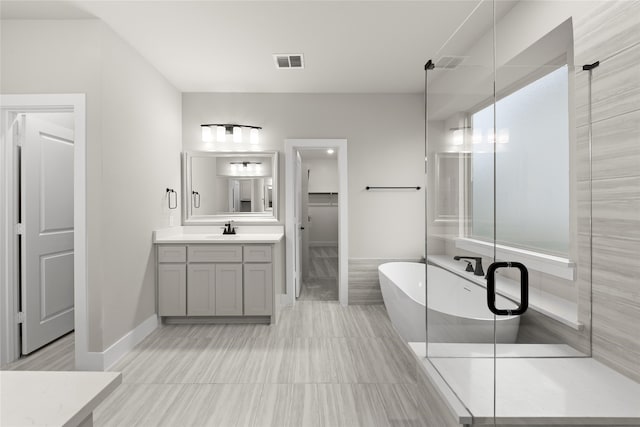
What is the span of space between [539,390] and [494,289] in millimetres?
342

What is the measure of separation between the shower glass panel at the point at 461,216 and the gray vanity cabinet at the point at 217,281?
206 cm

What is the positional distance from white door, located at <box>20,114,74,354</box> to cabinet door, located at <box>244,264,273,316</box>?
5.48 feet

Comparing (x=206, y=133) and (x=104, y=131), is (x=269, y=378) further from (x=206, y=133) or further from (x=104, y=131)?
(x=206, y=133)

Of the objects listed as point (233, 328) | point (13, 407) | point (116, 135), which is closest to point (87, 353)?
point (233, 328)

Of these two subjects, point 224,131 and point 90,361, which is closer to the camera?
point 90,361

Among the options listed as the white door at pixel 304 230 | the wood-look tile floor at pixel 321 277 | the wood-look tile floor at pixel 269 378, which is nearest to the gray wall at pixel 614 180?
the wood-look tile floor at pixel 269 378

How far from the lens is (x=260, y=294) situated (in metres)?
3.45

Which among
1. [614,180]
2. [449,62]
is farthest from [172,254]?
[614,180]

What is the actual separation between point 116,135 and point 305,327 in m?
2.39

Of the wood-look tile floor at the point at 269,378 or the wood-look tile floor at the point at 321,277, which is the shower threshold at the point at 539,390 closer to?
the wood-look tile floor at the point at 269,378

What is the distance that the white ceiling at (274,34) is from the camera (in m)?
2.38

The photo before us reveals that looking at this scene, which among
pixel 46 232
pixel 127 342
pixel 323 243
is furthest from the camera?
pixel 323 243

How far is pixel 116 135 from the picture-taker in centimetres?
270

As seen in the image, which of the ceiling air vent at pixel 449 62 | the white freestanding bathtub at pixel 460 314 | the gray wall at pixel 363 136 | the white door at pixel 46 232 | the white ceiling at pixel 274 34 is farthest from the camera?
the gray wall at pixel 363 136
